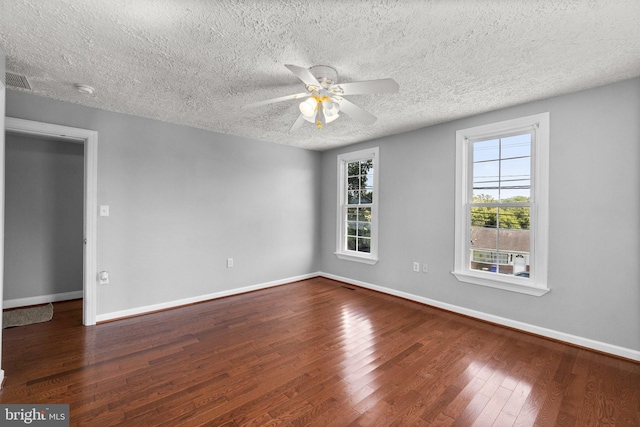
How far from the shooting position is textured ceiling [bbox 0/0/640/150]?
164 centimetres

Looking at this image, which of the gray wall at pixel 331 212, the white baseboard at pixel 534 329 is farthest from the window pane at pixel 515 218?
the white baseboard at pixel 534 329

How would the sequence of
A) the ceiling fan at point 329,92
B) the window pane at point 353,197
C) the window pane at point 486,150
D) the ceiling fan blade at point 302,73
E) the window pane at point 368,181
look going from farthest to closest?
the window pane at point 353,197, the window pane at point 368,181, the window pane at point 486,150, the ceiling fan at point 329,92, the ceiling fan blade at point 302,73

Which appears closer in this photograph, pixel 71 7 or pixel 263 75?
pixel 71 7

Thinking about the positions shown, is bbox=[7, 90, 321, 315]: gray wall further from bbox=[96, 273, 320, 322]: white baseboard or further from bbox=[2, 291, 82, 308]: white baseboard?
bbox=[2, 291, 82, 308]: white baseboard

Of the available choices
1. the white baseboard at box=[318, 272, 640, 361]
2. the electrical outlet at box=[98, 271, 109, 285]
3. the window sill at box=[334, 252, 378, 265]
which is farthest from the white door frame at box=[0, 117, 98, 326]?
the white baseboard at box=[318, 272, 640, 361]

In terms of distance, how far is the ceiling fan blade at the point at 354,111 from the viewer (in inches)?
90.0

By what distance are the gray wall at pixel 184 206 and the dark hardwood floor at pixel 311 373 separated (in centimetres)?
67

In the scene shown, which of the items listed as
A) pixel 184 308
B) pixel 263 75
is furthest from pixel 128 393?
pixel 263 75

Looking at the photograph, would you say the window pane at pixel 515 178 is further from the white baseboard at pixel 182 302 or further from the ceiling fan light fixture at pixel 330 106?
the white baseboard at pixel 182 302

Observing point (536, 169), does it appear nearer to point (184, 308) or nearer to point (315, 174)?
point (315, 174)

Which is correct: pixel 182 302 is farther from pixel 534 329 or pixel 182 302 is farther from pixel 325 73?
pixel 534 329

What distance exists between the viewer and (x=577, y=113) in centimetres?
274

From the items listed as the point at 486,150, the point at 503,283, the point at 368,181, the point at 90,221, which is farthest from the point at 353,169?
the point at 90,221

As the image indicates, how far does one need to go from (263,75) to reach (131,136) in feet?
6.90
